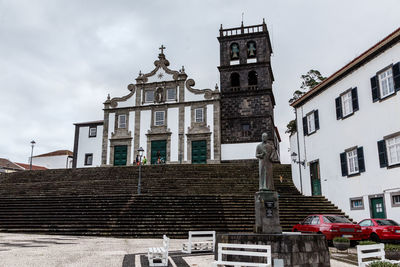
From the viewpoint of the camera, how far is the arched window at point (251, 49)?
34.4 m

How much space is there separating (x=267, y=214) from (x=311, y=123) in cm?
1411

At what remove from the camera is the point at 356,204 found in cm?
1727

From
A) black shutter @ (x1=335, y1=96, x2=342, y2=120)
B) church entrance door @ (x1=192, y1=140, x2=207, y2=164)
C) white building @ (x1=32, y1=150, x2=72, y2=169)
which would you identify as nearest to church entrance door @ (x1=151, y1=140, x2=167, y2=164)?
church entrance door @ (x1=192, y1=140, x2=207, y2=164)

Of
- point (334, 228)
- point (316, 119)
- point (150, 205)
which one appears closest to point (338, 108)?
point (316, 119)

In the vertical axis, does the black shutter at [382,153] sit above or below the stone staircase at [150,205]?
above

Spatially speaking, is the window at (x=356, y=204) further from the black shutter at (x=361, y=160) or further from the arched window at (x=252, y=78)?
the arched window at (x=252, y=78)

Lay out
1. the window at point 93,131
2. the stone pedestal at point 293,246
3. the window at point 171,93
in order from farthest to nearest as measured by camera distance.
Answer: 1. the window at point 93,131
2. the window at point 171,93
3. the stone pedestal at point 293,246

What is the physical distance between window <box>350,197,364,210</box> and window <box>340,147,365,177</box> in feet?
4.04

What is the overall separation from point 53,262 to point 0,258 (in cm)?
155

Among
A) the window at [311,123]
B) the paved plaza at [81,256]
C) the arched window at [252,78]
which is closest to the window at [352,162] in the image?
the window at [311,123]

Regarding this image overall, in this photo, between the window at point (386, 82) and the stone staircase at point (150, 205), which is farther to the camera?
the stone staircase at point (150, 205)

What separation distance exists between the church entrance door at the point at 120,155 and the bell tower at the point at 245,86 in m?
9.02

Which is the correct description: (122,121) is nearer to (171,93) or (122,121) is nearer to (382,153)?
(171,93)

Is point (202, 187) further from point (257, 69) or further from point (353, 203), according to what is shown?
point (257, 69)
